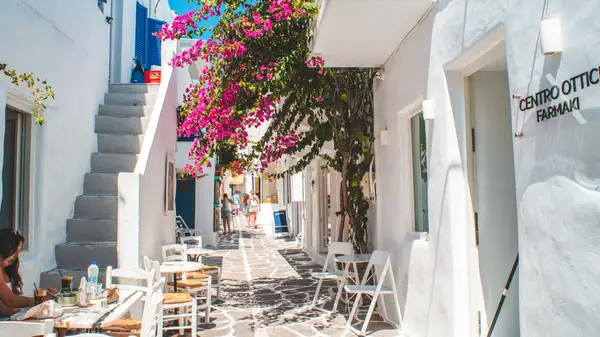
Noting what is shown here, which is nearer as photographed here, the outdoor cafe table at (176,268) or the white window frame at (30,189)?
the white window frame at (30,189)

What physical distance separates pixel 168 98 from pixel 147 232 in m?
3.22

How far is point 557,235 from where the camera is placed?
10.1 feet

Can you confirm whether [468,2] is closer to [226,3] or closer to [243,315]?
[226,3]

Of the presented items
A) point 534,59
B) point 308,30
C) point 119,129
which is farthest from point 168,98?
point 534,59

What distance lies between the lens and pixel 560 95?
121 inches

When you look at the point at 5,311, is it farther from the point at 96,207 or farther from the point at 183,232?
the point at 183,232

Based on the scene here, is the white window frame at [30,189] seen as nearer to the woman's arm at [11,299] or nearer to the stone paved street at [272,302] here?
the woman's arm at [11,299]

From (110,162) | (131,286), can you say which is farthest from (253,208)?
(131,286)

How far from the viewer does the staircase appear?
287 inches

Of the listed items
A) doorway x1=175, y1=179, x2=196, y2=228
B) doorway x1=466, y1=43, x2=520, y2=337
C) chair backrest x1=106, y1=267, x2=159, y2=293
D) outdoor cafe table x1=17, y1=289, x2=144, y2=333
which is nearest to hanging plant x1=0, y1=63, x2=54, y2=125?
chair backrest x1=106, y1=267, x2=159, y2=293

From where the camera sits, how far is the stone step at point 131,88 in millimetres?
10914

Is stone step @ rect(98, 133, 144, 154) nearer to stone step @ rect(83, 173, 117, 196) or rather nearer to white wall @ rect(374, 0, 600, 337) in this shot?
stone step @ rect(83, 173, 117, 196)

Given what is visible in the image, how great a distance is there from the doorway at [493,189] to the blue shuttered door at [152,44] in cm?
1129

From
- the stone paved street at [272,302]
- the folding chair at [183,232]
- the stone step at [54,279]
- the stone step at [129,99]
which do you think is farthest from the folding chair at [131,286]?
the folding chair at [183,232]
